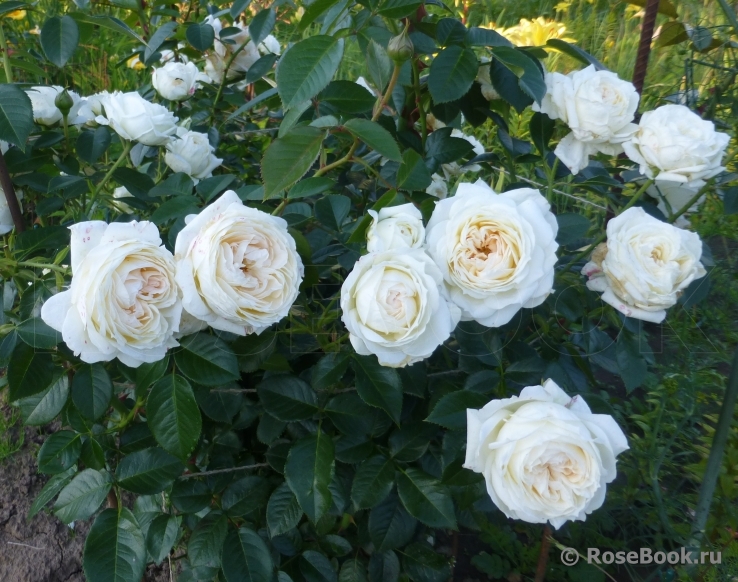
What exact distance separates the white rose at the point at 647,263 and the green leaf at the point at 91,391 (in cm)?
67

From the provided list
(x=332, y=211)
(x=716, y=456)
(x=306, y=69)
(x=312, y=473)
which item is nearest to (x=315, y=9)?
(x=306, y=69)

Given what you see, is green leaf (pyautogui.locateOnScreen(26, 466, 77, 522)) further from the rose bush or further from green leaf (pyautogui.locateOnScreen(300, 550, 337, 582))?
green leaf (pyautogui.locateOnScreen(300, 550, 337, 582))

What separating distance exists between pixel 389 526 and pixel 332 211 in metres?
0.54

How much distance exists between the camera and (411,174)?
0.80 m

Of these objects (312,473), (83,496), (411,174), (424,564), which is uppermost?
(411,174)

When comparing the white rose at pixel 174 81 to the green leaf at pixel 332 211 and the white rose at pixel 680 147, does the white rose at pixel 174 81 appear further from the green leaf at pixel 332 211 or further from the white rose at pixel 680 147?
the white rose at pixel 680 147

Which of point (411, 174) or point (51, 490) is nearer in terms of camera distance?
point (411, 174)

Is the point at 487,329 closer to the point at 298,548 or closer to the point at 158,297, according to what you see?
the point at 158,297

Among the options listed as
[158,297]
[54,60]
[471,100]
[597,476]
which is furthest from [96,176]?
[597,476]

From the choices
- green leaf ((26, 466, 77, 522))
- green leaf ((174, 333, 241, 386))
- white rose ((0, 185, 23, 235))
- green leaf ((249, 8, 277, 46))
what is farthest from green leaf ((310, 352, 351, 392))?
green leaf ((249, 8, 277, 46))

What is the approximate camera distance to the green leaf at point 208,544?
3.20ft

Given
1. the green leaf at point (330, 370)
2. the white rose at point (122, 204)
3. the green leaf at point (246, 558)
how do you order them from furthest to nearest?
the white rose at point (122, 204) → the green leaf at point (246, 558) → the green leaf at point (330, 370)

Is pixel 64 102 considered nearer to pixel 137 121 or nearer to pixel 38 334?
pixel 137 121

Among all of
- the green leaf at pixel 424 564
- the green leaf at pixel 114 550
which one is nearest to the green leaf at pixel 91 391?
the green leaf at pixel 114 550
